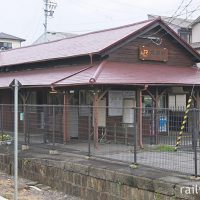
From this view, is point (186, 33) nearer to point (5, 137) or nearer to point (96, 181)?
point (5, 137)

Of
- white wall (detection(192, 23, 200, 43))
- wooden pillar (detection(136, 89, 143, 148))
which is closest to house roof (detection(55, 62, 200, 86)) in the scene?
wooden pillar (detection(136, 89, 143, 148))

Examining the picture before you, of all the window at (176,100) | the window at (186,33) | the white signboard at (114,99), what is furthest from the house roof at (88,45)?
the window at (186,33)

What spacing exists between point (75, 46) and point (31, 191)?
10733 millimetres

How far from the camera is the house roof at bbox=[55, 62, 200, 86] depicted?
15156mm

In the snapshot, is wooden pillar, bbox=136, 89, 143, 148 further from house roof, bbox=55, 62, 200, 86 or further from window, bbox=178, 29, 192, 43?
window, bbox=178, 29, 192, 43

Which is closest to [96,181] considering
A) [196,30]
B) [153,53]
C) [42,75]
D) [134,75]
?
[134,75]

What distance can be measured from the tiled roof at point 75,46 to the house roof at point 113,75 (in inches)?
29.8

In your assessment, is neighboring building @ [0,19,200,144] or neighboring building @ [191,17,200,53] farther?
neighboring building @ [191,17,200,53]

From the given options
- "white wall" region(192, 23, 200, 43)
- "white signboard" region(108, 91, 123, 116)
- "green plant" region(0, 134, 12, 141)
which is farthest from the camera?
"white wall" region(192, 23, 200, 43)

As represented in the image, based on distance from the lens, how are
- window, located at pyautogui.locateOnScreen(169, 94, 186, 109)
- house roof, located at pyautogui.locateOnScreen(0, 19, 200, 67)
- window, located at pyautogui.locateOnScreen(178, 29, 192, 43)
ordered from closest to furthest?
house roof, located at pyautogui.locateOnScreen(0, 19, 200, 67)
window, located at pyautogui.locateOnScreen(169, 94, 186, 109)
window, located at pyautogui.locateOnScreen(178, 29, 192, 43)

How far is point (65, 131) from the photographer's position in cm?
1351

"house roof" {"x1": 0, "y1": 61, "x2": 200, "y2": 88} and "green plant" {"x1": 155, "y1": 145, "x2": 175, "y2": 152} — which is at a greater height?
"house roof" {"x1": 0, "y1": 61, "x2": 200, "y2": 88}

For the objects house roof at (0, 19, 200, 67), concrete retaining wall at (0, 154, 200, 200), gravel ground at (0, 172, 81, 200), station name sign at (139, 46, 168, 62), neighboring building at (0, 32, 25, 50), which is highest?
neighboring building at (0, 32, 25, 50)

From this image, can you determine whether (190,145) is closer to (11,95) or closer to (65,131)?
(65,131)
